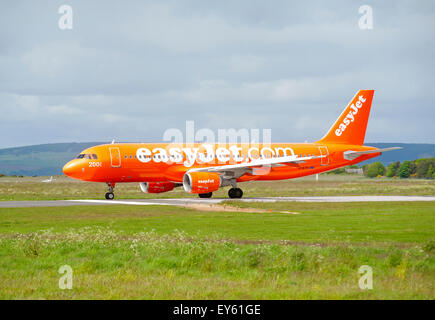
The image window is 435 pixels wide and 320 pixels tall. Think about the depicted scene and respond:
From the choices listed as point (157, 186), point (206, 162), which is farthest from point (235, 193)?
point (157, 186)

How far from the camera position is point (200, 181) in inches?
1683

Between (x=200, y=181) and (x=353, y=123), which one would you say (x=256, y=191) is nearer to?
(x=353, y=123)

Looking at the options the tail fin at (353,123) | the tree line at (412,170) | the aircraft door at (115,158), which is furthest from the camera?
the tree line at (412,170)

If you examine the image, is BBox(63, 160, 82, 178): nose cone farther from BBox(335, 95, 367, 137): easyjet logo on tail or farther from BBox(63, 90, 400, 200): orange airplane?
BBox(335, 95, 367, 137): easyjet logo on tail

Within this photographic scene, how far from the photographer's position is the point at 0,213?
108ft

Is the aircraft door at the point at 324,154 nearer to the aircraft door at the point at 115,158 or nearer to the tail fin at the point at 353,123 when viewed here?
the tail fin at the point at 353,123

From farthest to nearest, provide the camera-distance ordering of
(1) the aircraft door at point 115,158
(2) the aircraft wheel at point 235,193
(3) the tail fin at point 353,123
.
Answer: (3) the tail fin at point 353,123
(2) the aircraft wheel at point 235,193
(1) the aircraft door at point 115,158

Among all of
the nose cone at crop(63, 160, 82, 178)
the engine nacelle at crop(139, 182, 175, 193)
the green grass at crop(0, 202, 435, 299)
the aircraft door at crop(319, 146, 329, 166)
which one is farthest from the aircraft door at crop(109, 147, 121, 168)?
the green grass at crop(0, 202, 435, 299)

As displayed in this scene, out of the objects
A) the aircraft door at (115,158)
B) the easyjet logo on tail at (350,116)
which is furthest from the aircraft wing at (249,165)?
the easyjet logo on tail at (350,116)

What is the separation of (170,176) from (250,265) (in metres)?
29.7

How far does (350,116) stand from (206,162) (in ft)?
45.0

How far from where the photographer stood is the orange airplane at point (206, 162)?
1751 inches

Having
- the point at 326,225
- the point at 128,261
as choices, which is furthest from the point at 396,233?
the point at 128,261

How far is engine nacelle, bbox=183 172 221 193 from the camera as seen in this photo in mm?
42625
